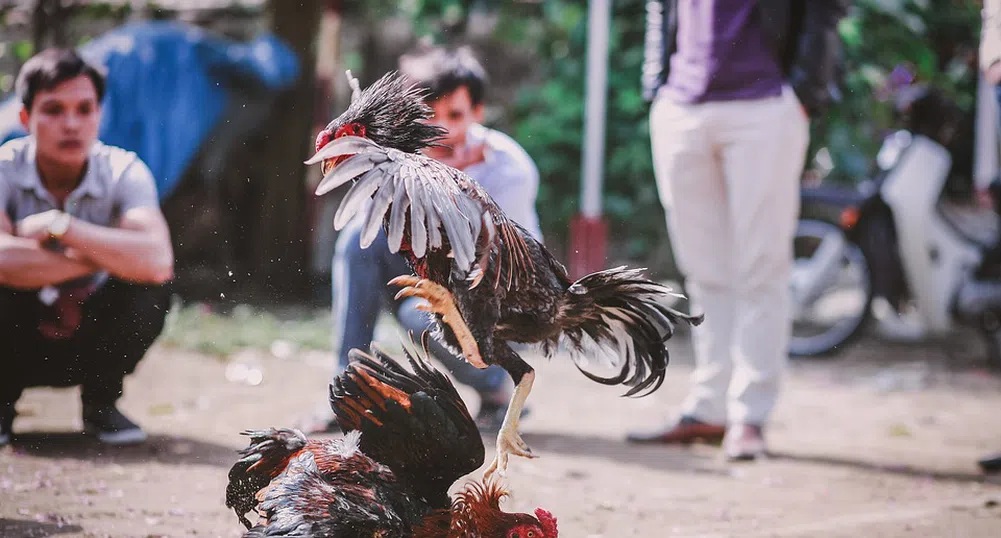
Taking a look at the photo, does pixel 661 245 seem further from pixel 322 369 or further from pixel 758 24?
pixel 758 24

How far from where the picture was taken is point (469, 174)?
3.86 meters

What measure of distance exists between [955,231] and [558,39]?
2.91 metres

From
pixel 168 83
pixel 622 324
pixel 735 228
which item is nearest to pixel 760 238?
pixel 735 228

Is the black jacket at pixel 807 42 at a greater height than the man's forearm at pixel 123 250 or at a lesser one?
greater

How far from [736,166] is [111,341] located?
2346 millimetres

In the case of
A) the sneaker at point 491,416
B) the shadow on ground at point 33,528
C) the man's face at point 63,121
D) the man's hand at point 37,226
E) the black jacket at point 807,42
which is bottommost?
the sneaker at point 491,416

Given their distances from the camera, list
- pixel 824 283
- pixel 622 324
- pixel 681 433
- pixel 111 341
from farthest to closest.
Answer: pixel 824 283
pixel 681 433
pixel 111 341
pixel 622 324

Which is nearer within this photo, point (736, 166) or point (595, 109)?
point (736, 166)

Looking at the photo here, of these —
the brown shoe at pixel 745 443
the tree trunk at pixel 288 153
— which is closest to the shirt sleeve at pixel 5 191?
the brown shoe at pixel 745 443

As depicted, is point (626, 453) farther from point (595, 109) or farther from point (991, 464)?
point (595, 109)

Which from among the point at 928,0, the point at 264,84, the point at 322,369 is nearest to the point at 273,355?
the point at 322,369

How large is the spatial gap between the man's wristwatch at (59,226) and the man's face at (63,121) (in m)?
0.23

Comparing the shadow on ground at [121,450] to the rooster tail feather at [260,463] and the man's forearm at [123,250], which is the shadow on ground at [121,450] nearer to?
the man's forearm at [123,250]

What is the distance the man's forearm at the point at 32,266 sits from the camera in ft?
11.1
